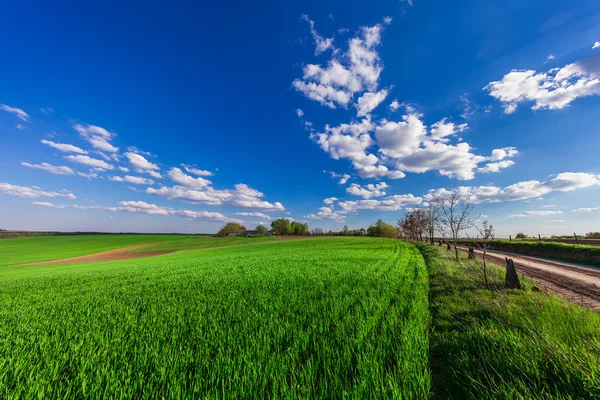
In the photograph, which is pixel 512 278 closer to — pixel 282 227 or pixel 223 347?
pixel 223 347

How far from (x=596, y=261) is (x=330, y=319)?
2586 centimetres

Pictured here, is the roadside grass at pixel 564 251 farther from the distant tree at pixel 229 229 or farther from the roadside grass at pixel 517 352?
the distant tree at pixel 229 229

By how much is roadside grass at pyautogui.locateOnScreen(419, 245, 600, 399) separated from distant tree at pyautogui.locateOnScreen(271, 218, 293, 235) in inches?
4518

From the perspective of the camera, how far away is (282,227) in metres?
121

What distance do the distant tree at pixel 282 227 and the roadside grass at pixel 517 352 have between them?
11476 centimetres

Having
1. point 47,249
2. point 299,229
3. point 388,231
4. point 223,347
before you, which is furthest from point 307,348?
point 299,229

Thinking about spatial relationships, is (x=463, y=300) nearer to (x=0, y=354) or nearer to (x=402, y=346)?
(x=402, y=346)

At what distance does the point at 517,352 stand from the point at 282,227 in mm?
118940

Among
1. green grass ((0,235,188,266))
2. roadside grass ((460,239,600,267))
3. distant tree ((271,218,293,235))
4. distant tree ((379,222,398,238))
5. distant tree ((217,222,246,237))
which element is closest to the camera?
roadside grass ((460,239,600,267))

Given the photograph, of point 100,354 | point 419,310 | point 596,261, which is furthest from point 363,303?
point 596,261

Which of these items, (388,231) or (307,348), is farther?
(388,231)

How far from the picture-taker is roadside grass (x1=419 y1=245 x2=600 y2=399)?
2.50 m

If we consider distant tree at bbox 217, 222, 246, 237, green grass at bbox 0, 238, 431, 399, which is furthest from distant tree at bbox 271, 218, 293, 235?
green grass at bbox 0, 238, 431, 399

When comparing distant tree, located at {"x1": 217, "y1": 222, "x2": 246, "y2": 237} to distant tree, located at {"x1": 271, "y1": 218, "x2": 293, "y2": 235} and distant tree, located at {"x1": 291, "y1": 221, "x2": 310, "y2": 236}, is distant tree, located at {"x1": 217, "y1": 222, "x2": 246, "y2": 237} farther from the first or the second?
distant tree, located at {"x1": 291, "y1": 221, "x2": 310, "y2": 236}
